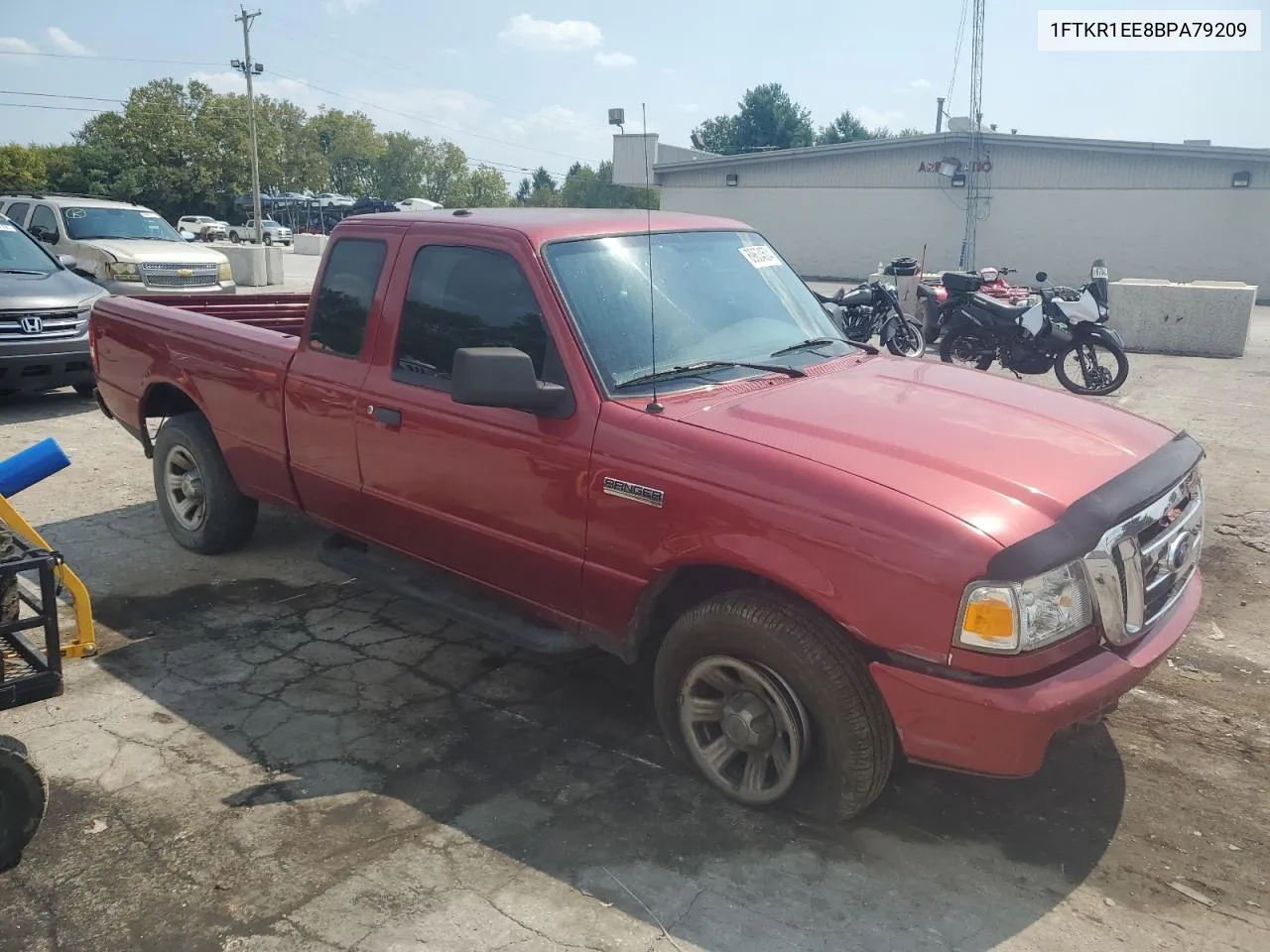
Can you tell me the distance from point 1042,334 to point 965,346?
97 centimetres

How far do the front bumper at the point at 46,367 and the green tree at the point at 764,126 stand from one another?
6388 centimetres

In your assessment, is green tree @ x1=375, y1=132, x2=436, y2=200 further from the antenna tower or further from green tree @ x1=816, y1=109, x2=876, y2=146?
the antenna tower

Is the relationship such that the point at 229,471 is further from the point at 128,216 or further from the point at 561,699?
the point at 128,216

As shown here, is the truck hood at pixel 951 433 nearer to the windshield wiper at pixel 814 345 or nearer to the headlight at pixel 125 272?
the windshield wiper at pixel 814 345

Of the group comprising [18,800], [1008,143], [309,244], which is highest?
[1008,143]

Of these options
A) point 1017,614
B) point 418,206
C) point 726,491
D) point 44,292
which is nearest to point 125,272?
point 44,292

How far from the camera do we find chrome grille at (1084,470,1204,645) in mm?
2859

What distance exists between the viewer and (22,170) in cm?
5294

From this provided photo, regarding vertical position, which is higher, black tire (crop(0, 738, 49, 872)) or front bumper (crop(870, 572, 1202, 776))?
front bumper (crop(870, 572, 1202, 776))

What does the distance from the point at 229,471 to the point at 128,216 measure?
33.2ft

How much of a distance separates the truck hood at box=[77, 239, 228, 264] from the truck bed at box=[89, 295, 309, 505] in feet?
21.6

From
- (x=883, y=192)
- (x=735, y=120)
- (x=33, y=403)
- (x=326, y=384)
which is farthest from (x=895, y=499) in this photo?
(x=735, y=120)

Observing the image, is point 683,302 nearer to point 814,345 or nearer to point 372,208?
point 814,345

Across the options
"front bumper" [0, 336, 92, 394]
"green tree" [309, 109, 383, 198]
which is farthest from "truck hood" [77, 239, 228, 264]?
"green tree" [309, 109, 383, 198]
